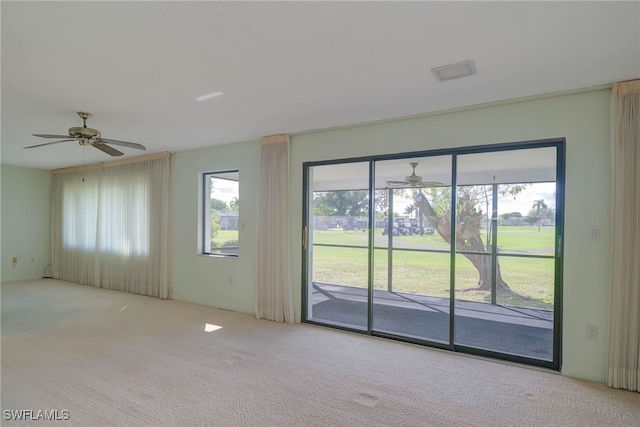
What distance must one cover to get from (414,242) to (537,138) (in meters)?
2.37

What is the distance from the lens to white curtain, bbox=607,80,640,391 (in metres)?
2.76

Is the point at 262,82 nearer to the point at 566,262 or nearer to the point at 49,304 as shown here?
the point at 566,262

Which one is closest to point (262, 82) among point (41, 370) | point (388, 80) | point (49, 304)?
point (388, 80)

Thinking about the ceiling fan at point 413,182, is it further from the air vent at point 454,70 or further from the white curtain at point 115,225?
the white curtain at point 115,225

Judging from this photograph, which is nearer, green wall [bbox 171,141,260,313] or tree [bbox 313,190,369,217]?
tree [bbox 313,190,369,217]

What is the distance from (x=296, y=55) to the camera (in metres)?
2.38

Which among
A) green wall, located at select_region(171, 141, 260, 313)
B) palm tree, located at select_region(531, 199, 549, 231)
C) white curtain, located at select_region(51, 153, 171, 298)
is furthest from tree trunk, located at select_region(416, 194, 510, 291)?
white curtain, located at select_region(51, 153, 171, 298)

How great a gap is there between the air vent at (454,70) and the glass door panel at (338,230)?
179 cm

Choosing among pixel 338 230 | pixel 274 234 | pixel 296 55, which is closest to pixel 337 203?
pixel 338 230

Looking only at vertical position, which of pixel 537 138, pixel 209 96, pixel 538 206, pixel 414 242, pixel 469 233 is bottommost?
pixel 414 242

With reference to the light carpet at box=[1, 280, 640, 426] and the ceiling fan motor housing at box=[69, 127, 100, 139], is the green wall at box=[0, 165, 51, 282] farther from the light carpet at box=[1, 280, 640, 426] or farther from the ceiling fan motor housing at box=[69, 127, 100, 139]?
the ceiling fan motor housing at box=[69, 127, 100, 139]

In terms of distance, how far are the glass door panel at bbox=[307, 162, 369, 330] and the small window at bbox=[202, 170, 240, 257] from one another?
4.93 feet

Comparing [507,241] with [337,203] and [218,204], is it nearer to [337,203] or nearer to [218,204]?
[337,203]

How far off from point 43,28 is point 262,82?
146cm
